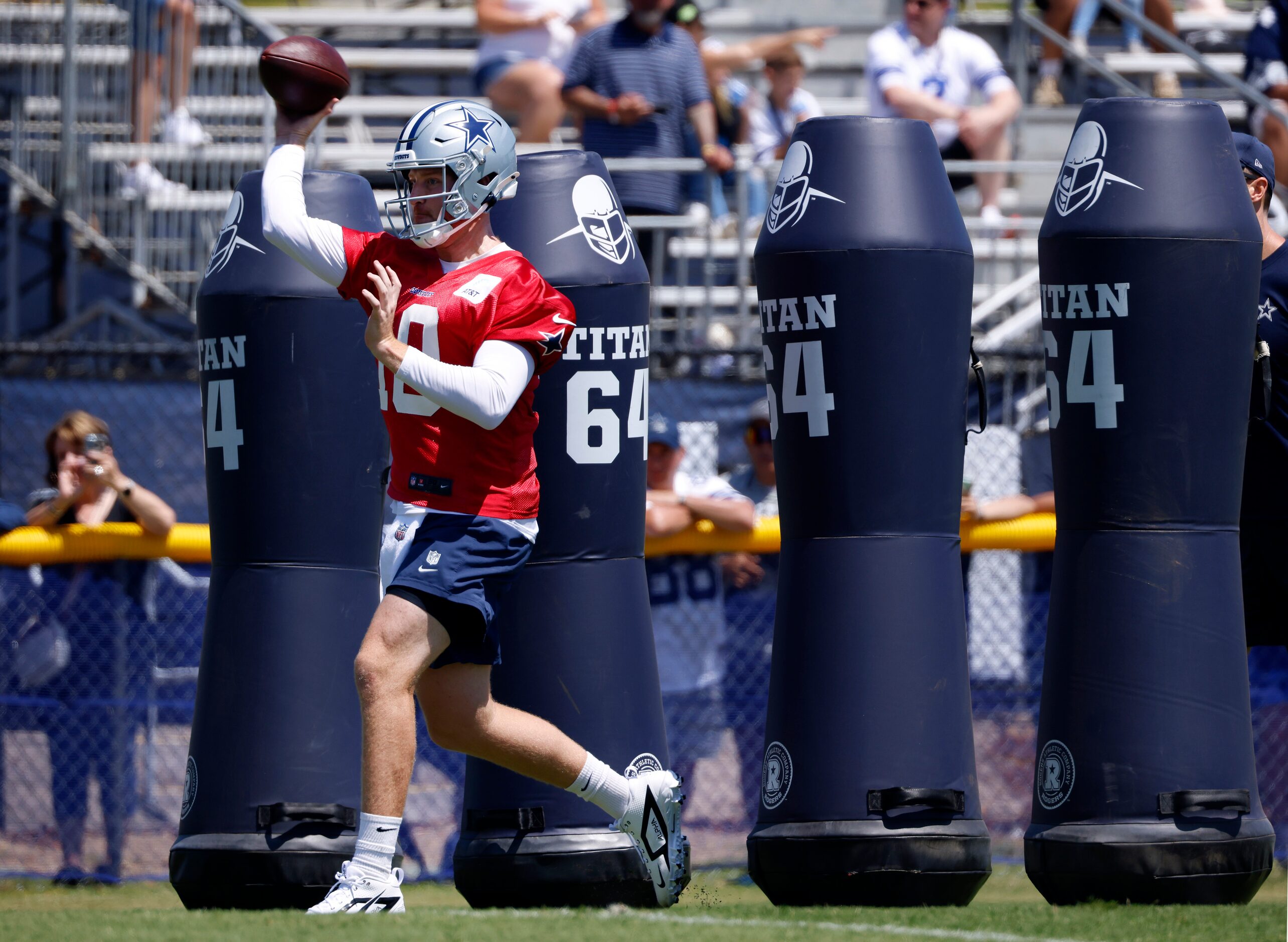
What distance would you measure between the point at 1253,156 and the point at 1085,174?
0.80 metres

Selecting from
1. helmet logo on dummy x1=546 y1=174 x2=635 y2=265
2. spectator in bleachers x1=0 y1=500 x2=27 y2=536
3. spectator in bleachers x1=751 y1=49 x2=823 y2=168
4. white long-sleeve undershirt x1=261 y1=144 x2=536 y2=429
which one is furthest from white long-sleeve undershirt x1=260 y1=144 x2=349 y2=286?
spectator in bleachers x1=751 y1=49 x2=823 y2=168

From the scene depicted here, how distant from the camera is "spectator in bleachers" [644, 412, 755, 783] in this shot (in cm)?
710

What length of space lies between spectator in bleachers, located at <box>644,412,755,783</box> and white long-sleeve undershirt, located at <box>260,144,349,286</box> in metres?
2.44

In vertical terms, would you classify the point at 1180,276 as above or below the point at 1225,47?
below

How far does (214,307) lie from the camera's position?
5.48m

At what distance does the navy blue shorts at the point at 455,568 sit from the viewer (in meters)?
4.59

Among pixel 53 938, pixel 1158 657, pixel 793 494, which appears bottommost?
pixel 53 938

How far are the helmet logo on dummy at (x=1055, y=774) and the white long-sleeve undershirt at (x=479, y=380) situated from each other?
72.2 inches

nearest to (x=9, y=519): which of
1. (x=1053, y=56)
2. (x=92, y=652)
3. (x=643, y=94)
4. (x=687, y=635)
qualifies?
(x=92, y=652)

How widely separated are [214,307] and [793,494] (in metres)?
1.74

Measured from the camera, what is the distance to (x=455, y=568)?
4609mm

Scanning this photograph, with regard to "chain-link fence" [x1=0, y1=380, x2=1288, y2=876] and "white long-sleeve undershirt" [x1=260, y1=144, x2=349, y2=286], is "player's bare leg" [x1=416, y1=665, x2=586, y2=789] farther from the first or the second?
"chain-link fence" [x1=0, y1=380, x2=1288, y2=876]

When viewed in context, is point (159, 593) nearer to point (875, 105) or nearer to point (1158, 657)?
point (1158, 657)

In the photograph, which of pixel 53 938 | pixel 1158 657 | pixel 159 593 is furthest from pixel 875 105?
pixel 53 938
